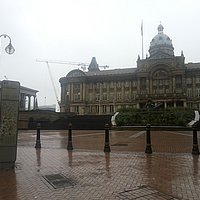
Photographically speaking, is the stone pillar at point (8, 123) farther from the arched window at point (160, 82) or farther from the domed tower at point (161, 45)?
the domed tower at point (161, 45)

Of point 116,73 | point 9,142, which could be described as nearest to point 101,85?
point 116,73

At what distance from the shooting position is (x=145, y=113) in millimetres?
38438

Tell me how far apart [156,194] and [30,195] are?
2.53 meters

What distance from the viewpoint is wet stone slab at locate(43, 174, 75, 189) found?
6.11 meters

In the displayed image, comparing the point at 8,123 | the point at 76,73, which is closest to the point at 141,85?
the point at 76,73

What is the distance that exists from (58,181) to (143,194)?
216 centimetres

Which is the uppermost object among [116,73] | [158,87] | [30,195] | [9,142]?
[116,73]

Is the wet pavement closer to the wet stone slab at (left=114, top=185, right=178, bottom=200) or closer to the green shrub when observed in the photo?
the wet stone slab at (left=114, top=185, right=178, bottom=200)

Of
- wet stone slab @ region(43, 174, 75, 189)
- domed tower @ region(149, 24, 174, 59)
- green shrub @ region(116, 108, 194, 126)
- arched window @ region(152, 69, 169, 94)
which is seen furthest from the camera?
domed tower @ region(149, 24, 174, 59)

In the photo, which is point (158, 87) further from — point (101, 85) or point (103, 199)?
point (103, 199)

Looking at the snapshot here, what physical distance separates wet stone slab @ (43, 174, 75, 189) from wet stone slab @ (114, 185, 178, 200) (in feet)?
4.47

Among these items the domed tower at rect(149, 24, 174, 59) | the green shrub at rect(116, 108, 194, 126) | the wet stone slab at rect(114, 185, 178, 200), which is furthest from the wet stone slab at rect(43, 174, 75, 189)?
the domed tower at rect(149, 24, 174, 59)

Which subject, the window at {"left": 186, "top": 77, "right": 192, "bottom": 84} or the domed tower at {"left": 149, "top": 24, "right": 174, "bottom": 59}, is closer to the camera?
the window at {"left": 186, "top": 77, "right": 192, "bottom": 84}

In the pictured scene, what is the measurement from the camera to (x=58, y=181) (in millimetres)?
6484
